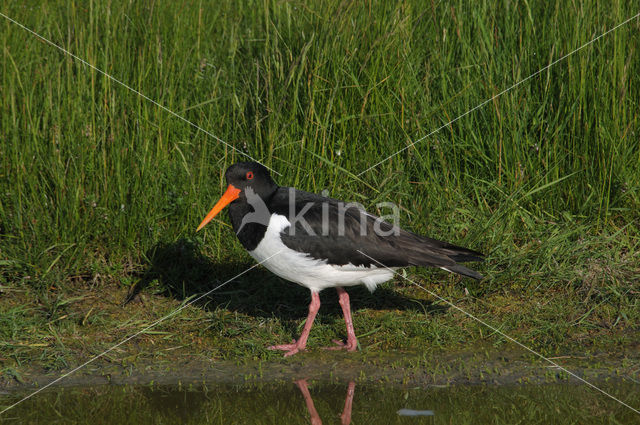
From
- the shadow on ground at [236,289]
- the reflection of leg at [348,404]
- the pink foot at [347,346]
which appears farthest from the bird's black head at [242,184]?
the reflection of leg at [348,404]

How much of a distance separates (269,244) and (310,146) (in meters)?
1.23

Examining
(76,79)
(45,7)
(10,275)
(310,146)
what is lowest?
(10,275)

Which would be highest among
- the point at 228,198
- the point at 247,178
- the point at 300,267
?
the point at 247,178

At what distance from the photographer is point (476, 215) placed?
538cm

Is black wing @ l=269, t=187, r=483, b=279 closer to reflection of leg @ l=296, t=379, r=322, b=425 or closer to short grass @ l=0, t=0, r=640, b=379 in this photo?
short grass @ l=0, t=0, r=640, b=379

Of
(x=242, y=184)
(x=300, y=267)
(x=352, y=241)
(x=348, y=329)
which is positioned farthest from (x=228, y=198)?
(x=348, y=329)

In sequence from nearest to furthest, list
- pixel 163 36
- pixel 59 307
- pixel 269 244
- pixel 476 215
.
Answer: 1. pixel 269 244
2. pixel 59 307
3. pixel 476 215
4. pixel 163 36

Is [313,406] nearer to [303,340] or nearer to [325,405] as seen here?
[325,405]

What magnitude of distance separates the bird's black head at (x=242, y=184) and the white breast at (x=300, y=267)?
27cm

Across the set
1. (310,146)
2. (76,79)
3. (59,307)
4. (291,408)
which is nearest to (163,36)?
(76,79)

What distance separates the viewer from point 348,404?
3.95 metres

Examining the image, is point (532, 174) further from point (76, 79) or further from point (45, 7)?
point (45, 7)

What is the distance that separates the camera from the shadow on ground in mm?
5074

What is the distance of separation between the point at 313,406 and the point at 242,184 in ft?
5.14
